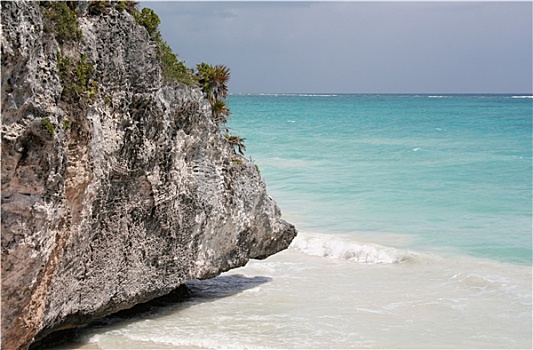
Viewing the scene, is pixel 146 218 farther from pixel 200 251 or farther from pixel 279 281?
pixel 279 281

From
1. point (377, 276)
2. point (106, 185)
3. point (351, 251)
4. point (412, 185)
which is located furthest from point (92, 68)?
point (412, 185)

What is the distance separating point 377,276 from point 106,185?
281 inches

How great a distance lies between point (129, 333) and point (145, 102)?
3472 millimetres

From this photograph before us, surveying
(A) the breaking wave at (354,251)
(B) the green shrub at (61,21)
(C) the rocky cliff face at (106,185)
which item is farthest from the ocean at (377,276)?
(B) the green shrub at (61,21)

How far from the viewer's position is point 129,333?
35.8ft

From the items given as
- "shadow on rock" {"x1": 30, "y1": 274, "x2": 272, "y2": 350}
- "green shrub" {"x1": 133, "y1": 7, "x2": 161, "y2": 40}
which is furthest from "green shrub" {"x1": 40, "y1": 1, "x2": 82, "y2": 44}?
"shadow on rock" {"x1": 30, "y1": 274, "x2": 272, "y2": 350}

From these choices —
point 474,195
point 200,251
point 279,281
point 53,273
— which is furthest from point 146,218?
point 474,195

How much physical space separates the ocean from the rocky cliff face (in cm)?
97

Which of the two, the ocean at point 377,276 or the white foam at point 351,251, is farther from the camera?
the white foam at point 351,251

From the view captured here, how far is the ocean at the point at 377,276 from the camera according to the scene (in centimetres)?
1116

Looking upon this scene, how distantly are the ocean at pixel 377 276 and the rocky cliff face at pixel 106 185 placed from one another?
967 mm

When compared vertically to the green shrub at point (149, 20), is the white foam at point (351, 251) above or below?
below

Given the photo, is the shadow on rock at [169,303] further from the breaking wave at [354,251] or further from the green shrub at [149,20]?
the green shrub at [149,20]

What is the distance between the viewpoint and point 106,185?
31.0 ft
